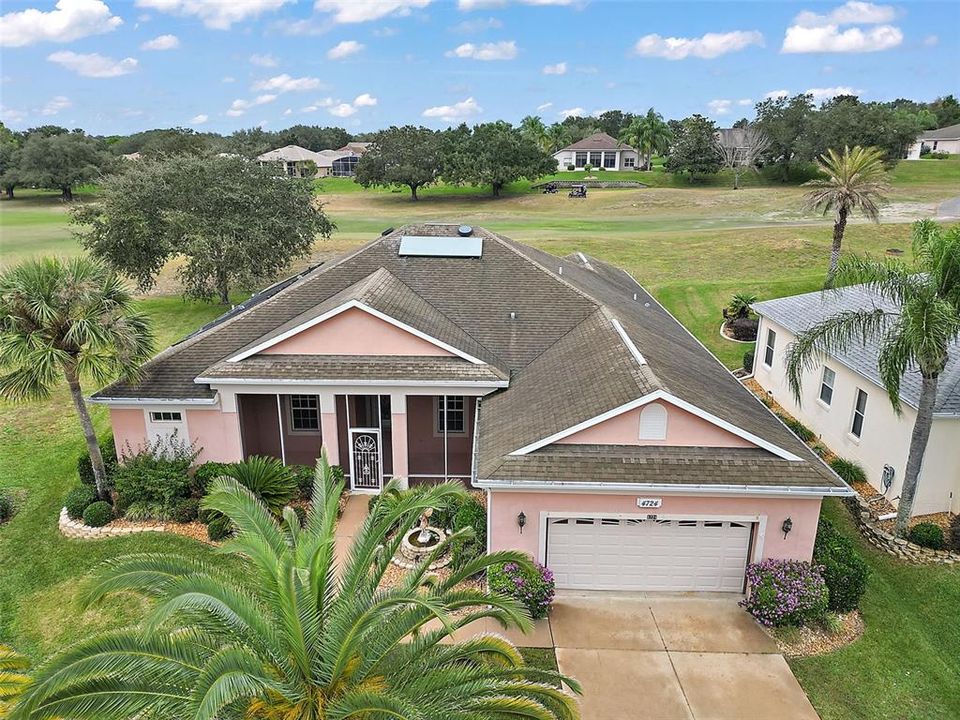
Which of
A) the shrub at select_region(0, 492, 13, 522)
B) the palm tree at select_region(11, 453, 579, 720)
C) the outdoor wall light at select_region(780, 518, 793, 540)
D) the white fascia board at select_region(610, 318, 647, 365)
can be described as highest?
the white fascia board at select_region(610, 318, 647, 365)

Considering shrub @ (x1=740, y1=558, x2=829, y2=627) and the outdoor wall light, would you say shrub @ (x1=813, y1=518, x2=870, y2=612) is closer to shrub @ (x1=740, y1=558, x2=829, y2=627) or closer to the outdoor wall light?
shrub @ (x1=740, y1=558, x2=829, y2=627)

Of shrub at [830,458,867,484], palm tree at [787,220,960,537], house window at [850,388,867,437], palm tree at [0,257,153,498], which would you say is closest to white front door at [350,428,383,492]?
palm tree at [0,257,153,498]

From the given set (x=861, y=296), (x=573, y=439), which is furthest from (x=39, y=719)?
(x=861, y=296)

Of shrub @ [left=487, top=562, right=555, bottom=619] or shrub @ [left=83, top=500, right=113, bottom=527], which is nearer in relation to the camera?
shrub @ [left=487, top=562, right=555, bottom=619]

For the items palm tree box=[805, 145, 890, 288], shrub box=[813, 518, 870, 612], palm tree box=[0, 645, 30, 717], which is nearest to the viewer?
palm tree box=[0, 645, 30, 717]

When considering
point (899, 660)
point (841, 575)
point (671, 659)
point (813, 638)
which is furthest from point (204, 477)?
point (899, 660)

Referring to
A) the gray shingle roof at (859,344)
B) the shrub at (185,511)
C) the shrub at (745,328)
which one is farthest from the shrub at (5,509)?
the shrub at (745,328)
